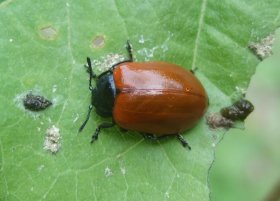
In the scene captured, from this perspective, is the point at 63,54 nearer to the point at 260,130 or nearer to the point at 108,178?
the point at 108,178

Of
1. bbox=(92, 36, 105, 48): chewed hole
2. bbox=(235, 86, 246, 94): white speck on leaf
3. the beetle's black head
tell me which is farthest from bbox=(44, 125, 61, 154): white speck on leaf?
bbox=(235, 86, 246, 94): white speck on leaf

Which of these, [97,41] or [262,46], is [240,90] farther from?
[97,41]

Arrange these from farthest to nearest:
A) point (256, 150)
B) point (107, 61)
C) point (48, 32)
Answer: point (256, 150) → point (107, 61) → point (48, 32)

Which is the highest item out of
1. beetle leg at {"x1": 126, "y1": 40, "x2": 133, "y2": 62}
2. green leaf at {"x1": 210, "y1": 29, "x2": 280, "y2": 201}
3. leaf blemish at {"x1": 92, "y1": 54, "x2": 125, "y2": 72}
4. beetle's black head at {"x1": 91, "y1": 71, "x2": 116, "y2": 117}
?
beetle leg at {"x1": 126, "y1": 40, "x2": 133, "y2": 62}

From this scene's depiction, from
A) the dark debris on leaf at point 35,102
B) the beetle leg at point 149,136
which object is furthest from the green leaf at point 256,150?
the dark debris on leaf at point 35,102

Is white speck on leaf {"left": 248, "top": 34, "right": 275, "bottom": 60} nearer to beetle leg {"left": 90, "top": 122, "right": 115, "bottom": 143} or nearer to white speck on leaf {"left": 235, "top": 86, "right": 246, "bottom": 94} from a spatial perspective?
white speck on leaf {"left": 235, "top": 86, "right": 246, "bottom": 94}

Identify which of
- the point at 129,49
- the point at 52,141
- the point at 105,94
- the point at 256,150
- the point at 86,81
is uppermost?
the point at 129,49

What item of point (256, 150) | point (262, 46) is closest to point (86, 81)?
point (262, 46)


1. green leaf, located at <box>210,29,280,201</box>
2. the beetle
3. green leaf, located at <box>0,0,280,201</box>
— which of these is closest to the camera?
green leaf, located at <box>0,0,280,201</box>

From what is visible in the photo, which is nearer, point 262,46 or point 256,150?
point 262,46
